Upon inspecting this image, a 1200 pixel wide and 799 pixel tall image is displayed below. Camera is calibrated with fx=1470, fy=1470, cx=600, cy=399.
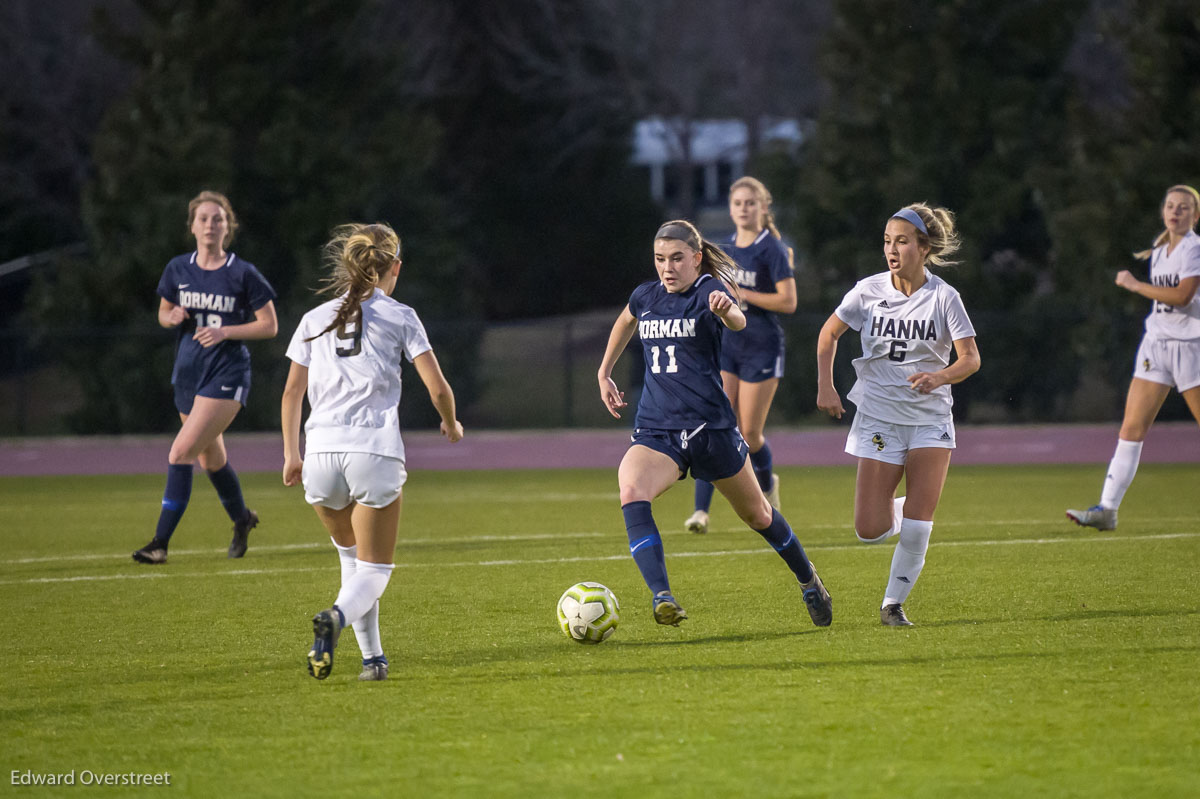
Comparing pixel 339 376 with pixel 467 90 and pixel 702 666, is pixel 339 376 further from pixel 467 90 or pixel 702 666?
pixel 467 90

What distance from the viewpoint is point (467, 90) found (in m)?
38.2

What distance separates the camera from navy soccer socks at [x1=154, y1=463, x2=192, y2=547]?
31.8 feet

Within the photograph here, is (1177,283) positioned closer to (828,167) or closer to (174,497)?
(174,497)

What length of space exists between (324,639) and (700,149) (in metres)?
37.7

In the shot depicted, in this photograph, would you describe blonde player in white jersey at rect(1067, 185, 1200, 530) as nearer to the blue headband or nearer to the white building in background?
the blue headband

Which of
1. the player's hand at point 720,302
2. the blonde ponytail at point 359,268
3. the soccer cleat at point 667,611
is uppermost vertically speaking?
the blonde ponytail at point 359,268

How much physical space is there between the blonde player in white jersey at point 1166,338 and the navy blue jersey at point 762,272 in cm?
228

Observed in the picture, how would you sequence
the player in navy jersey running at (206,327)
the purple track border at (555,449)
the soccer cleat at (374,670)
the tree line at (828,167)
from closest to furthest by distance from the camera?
the soccer cleat at (374,670) < the player in navy jersey running at (206,327) < the purple track border at (555,449) < the tree line at (828,167)

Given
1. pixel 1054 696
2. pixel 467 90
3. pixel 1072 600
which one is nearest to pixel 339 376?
pixel 1054 696

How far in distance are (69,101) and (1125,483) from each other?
32023 millimetres


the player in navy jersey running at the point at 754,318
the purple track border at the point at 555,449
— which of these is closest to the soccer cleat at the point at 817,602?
the player in navy jersey running at the point at 754,318

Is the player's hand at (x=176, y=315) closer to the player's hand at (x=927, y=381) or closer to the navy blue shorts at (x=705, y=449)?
the navy blue shorts at (x=705, y=449)

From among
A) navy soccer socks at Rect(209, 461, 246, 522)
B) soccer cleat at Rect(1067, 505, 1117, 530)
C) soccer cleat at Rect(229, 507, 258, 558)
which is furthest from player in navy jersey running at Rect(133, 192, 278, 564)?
soccer cleat at Rect(1067, 505, 1117, 530)

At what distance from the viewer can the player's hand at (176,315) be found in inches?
→ 380
